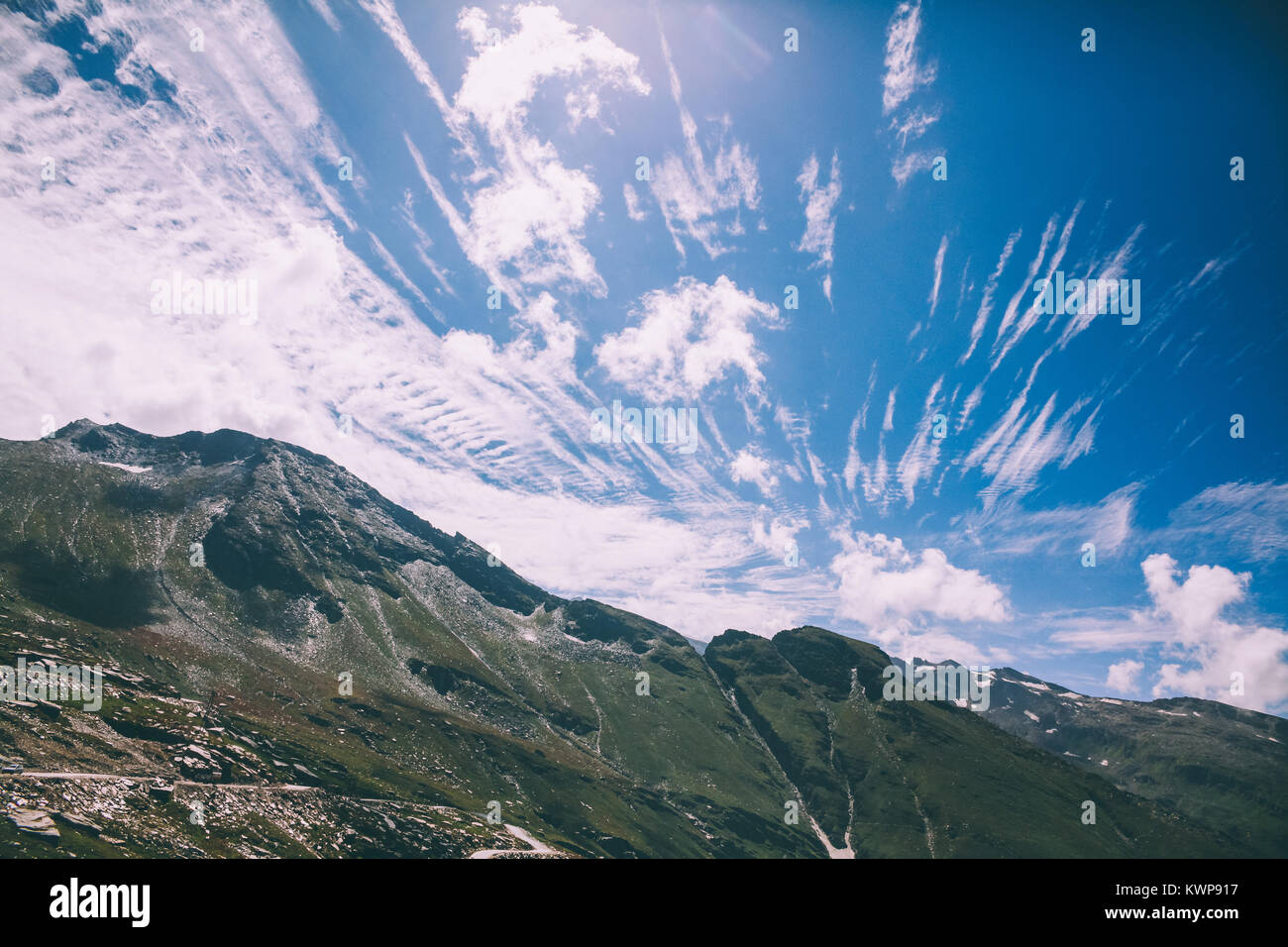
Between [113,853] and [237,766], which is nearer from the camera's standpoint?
[113,853]

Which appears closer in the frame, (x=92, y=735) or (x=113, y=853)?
(x=113, y=853)
